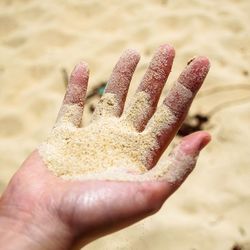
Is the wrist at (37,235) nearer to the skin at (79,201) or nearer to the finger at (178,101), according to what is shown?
the skin at (79,201)

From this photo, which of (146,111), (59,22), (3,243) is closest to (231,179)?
(146,111)

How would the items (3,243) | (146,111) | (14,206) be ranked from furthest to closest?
(146,111), (14,206), (3,243)

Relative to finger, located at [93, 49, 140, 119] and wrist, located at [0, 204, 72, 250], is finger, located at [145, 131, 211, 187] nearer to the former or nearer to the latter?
wrist, located at [0, 204, 72, 250]

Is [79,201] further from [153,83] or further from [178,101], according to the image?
[153,83]

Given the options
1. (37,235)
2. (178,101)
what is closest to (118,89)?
(178,101)

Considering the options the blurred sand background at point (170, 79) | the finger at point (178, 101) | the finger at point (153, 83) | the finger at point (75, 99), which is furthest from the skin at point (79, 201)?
the blurred sand background at point (170, 79)

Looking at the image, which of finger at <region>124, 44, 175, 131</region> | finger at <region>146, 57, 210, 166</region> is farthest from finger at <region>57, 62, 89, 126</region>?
finger at <region>146, 57, 210, 166</region>

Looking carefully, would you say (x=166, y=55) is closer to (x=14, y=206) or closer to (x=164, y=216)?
(x=164, y=216)

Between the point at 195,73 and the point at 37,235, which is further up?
the point at 195,73
